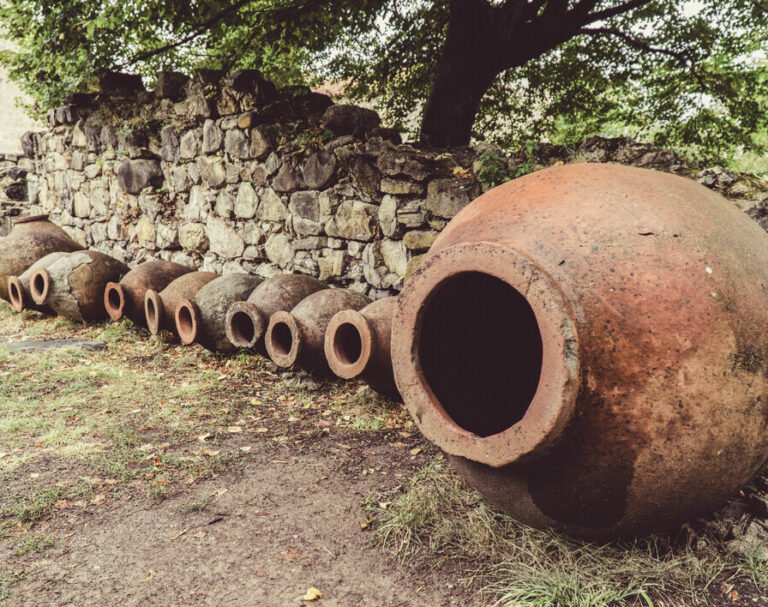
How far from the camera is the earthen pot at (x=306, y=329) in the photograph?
12.0ft

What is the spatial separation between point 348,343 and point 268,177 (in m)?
2.46

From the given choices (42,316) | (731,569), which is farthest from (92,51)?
(731,569)

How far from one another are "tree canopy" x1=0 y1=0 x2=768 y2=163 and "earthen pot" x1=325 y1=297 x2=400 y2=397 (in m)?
2.33

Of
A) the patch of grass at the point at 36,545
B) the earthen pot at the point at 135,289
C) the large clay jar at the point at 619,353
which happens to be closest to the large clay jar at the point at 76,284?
the earthen pot at the point at 135,289

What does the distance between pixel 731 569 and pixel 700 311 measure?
1.01 meters

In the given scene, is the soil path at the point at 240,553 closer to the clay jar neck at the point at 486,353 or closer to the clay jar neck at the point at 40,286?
the clay jar neck at the point at 486,353

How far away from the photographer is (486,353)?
2604mm

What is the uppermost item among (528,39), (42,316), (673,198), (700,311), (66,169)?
(528,39)

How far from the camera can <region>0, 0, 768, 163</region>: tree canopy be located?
5250 mm

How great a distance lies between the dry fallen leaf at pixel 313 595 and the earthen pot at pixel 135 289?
3.88m

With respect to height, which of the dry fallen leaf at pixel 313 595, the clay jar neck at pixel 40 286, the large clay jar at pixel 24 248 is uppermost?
the large clay jar at pixel 24 248

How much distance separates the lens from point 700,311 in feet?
5.40

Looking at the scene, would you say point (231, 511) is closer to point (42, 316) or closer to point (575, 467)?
point (575, 467)

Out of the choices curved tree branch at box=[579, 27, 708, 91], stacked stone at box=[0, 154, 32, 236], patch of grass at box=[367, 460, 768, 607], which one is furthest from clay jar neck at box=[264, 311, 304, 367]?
stacked stone at box=[0, 154, 32, 236]
